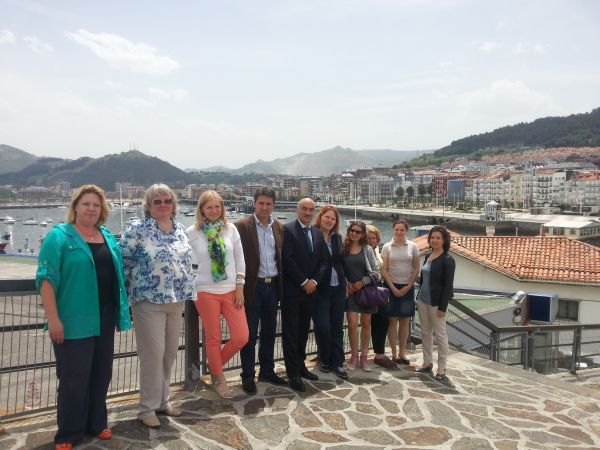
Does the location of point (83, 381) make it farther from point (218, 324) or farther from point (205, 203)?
point (205, 203)

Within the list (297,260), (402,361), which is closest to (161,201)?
(297,260)

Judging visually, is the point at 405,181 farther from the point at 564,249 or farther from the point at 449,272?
the point at 449,272

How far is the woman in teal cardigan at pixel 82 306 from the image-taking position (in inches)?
126

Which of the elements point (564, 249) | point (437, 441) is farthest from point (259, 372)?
point (564, 249)

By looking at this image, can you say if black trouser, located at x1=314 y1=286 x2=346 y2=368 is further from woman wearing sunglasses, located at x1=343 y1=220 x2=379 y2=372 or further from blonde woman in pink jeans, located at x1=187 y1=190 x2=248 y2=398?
blonde woman in pink jeans, located at x1=187 y1=190 x2=248 y2=398

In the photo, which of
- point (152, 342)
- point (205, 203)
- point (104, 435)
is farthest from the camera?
point (205, 203)

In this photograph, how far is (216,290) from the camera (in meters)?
4.30

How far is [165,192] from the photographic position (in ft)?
12.8

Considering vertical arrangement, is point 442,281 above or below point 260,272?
below

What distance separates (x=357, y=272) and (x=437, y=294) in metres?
0.94

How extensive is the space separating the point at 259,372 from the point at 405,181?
7383 inches

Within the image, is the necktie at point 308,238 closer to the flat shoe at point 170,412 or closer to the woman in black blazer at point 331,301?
the woman in black blazer at point 331,301

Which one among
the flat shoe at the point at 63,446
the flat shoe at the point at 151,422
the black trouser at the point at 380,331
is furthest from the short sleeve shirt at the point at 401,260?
the flat shoe at the point at 63,446

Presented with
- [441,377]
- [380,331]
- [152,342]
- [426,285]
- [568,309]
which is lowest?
[568,309]
